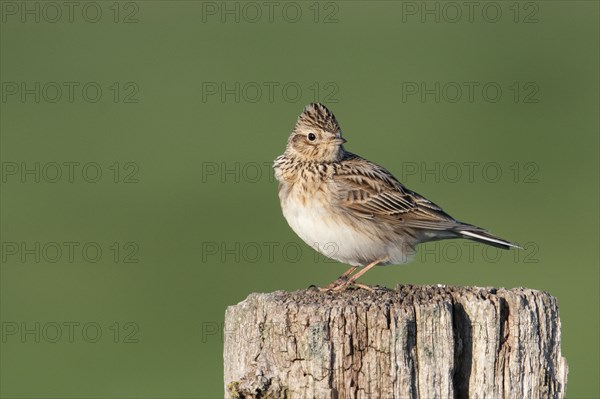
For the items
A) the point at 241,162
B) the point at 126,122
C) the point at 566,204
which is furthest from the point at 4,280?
the point at 566,204

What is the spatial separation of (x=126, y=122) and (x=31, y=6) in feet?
32.1

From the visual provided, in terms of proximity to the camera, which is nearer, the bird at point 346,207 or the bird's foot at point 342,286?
the bird's foot at point 342,286

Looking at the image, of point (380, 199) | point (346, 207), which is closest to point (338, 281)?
point (346, 207)

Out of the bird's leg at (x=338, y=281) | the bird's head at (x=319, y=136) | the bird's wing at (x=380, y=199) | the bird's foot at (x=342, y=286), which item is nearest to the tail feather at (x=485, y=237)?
the bird's wing at (x=380, y=199)

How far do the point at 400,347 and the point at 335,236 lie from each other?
4.32m

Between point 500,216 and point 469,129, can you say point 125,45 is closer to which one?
point 469,129

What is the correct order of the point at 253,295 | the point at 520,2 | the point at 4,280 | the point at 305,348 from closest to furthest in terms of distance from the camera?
the point at 305,348 → the point at 253,295 → the point at 4,280 → the point at 520,2

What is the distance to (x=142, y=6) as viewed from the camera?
36.6 m

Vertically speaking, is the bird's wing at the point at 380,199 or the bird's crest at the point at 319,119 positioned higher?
the bird's crest at the point at 319,119

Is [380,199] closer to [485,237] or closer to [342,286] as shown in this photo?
[485,237]

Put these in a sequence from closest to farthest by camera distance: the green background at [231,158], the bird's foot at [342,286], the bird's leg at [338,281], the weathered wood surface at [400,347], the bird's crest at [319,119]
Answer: the weathered wood surface at [400,347] < the bird's foot at [342,286] < the bird's leg at [338,281] < the bird's crest at [319,119] < the green background at [231,158]

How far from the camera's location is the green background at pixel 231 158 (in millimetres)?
17359

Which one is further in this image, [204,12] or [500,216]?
[204,12]

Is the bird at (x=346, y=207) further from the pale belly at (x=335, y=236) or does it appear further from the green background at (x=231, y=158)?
the green background at (x=231, y=158)
